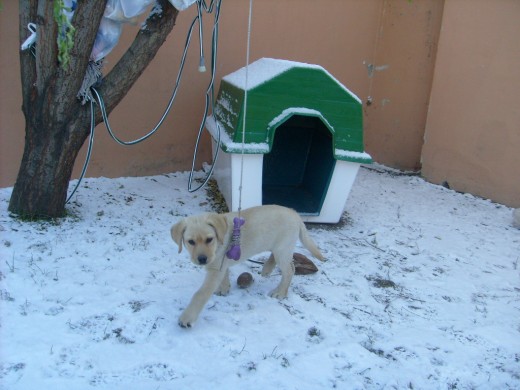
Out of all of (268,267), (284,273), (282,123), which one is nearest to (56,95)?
(282,123)

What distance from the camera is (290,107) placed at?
469 centimetres

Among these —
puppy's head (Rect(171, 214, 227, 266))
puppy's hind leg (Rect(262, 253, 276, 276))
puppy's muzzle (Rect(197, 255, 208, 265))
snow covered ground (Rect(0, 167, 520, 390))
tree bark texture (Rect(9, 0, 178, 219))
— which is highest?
tree bark texture (Rect(9, 0, 178, 219))

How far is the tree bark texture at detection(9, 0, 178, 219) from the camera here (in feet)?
12.8

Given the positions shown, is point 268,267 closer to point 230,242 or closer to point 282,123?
point 230,242

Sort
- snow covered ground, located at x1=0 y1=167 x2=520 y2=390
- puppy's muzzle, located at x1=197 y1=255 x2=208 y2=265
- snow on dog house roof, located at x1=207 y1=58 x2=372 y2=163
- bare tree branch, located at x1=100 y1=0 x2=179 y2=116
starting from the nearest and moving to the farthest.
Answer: snow covered ground, located at x1=0 y1=167 x2=520 y2=390
puppy's muzzle, located at x1=197 y1=255 x2=208 y2=265
bare tree branch, located at x1=100 y1=0 x2=179 y2=116
snow on dog house roof, located at x1=207 y1=58 x2=372 y2=163

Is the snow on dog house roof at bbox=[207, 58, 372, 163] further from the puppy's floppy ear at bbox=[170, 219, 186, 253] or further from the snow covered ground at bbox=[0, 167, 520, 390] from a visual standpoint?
the puppy's floppy ear at bbox=[170, 219, 186, 253]

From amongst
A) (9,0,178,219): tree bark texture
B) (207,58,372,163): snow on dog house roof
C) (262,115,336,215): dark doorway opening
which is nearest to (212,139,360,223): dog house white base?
(207,58,372,163): snow on dog house roof

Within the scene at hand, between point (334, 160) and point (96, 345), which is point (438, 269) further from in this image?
point (96, 345)

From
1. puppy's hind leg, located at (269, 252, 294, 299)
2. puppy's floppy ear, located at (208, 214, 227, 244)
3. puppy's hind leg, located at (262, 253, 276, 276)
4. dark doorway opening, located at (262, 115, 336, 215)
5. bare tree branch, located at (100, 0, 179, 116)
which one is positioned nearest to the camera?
puppy's floppy ear, located at (208, 214, 227, 244)

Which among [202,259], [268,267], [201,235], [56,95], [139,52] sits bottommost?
[268,267]

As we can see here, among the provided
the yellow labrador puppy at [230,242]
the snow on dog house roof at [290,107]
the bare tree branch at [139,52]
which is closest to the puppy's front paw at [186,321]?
the yellow labrador puppy at [230,242]

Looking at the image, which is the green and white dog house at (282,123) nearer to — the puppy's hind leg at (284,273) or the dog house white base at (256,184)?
the dog house white base at (256,184)

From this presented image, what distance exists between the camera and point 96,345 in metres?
2.79

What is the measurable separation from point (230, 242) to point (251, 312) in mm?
517
